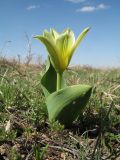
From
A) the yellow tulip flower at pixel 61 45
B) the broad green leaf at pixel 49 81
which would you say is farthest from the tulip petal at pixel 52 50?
the broad green leaf at pixel 49 81

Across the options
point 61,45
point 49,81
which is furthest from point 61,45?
point 49,81

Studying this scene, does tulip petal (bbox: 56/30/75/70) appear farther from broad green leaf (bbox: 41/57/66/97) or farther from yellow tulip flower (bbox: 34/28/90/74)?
broad green leaf (bbox: 41/57/66/97)

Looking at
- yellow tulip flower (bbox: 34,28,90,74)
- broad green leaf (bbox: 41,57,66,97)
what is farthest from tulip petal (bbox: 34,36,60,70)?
broad green leaf (bbox: 41,57,66,97)

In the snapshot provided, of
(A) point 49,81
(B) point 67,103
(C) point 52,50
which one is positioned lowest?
(B) point 67,103

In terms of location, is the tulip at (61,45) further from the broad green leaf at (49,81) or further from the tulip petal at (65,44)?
the broad green leaf at (49,81)

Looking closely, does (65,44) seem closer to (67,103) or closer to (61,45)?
(61,45)

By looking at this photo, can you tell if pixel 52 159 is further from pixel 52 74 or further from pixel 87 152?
pixel 52 74
